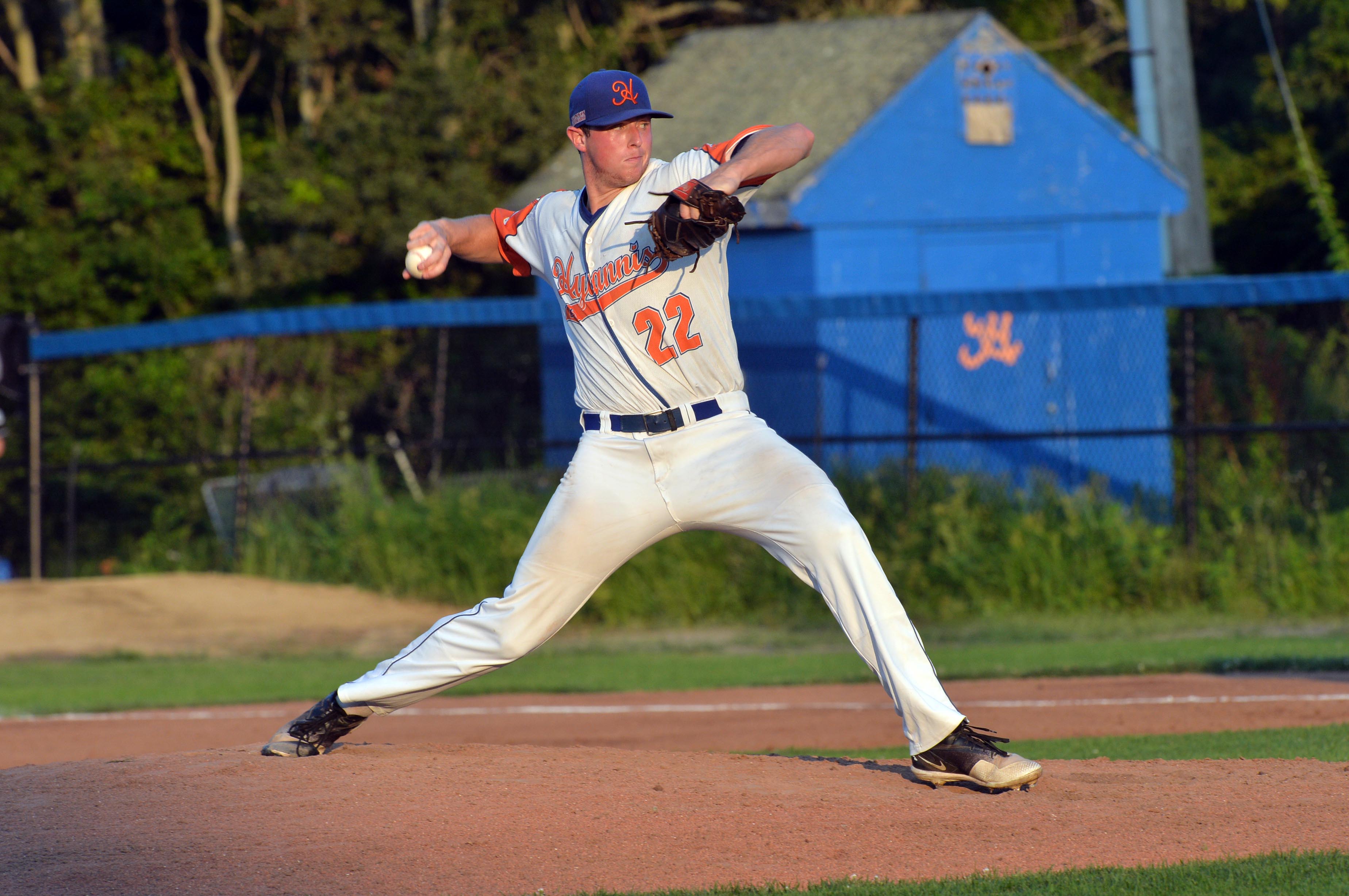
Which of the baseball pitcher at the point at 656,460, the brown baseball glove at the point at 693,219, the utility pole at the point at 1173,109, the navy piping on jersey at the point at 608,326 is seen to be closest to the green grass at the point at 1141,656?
the baseball pitcher at the point at 656,460

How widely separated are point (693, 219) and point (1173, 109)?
15136 millimetres

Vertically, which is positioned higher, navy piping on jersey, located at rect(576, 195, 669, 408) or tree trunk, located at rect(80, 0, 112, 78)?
tree trunk, located at rect(80, 0, 112, 78)

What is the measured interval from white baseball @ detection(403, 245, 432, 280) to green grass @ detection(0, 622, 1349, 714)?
5.19m

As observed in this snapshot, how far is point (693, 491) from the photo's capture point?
4.98m

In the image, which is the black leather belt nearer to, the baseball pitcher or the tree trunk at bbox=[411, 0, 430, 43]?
the baseball pitcher

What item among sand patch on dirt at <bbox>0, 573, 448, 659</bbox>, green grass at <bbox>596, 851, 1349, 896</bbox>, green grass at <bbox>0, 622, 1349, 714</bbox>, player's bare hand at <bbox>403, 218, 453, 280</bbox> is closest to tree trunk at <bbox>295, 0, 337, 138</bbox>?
sand patch on dirt at <bbox>0, 573, 448, 659</bbox>

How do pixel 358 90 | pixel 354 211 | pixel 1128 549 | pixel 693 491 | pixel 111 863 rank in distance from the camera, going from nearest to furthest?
pixel 111 863, pixel 693 491, pixel 1128 549, pixel 354 211, pixel 358 90

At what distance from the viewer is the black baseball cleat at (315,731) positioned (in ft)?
18.1

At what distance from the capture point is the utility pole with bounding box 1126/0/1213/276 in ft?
57.5

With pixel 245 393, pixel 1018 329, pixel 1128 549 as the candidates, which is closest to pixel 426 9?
pixel 245 393

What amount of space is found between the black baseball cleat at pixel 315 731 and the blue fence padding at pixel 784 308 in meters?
8.45

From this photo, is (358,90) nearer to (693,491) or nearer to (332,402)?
(332,402)

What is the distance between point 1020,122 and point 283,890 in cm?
1526

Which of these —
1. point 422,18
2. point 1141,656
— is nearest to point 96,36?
point 422,18
